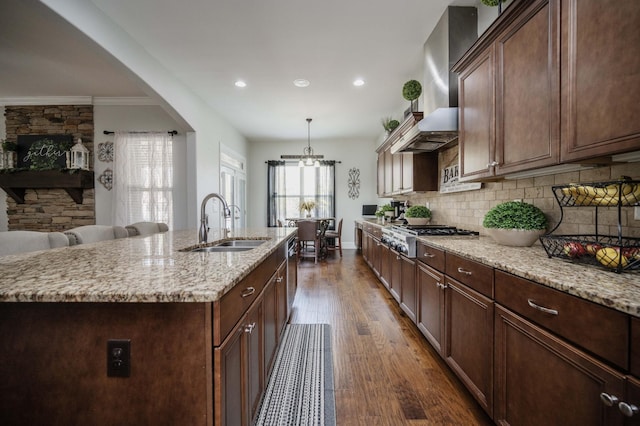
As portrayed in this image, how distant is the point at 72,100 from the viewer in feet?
14.6

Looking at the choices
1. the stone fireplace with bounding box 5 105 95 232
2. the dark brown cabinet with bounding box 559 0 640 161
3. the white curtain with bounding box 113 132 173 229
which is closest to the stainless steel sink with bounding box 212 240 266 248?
the dark brown cabinet with bounding box 559 0 640 161

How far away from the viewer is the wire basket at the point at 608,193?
105cm

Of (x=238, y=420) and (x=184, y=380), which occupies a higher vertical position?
(x=184, y=380)

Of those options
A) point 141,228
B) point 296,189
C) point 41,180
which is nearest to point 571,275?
point 141,228

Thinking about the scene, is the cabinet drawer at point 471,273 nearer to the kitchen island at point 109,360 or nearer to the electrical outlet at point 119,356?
the kitchen island at point 109,360

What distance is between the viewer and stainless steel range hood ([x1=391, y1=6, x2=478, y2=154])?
7.67 ft

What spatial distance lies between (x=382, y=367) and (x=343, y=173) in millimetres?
5795

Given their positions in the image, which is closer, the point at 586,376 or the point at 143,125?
the point at 586,376

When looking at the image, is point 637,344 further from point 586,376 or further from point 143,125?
point 143,125

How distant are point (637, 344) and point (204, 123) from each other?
16.9ft

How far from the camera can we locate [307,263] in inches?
217

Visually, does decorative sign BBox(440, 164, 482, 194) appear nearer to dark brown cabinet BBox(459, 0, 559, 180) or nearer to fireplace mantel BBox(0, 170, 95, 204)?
dark brown cabinet BBox(459, 0, 559, 180)

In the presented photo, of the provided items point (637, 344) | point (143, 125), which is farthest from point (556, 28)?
point (143, 125)

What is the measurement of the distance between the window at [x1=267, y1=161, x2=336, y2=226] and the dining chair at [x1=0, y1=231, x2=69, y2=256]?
5288 mm
